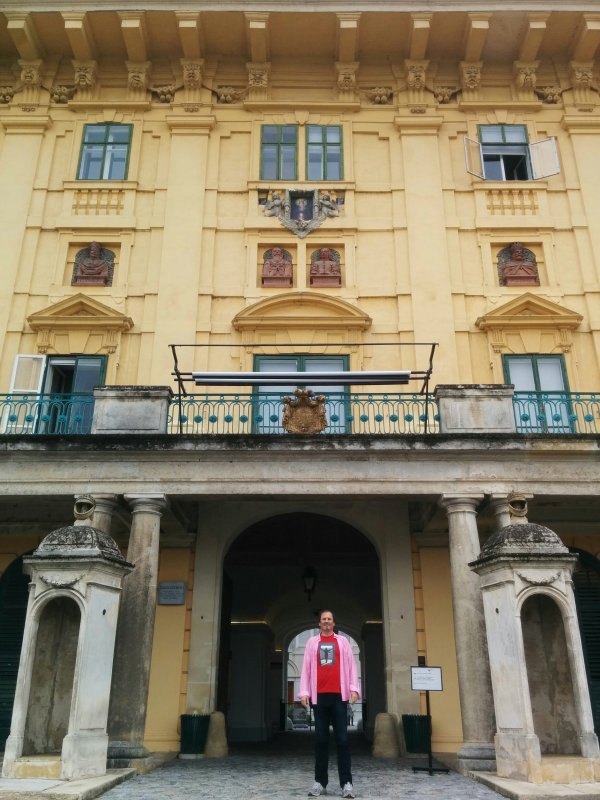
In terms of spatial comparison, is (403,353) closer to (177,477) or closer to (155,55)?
(177,477)

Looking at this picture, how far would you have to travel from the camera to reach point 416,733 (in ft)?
40.5

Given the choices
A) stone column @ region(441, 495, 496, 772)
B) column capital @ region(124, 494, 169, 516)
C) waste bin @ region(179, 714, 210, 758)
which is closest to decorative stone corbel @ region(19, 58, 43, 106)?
column capital @ region(124, 494, 169, 516)

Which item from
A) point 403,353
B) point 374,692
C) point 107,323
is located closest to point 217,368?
point 107,323

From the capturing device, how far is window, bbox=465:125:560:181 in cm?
1686

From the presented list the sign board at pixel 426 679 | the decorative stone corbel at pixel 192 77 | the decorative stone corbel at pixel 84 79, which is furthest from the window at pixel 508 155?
the sign board at pixel 426 679

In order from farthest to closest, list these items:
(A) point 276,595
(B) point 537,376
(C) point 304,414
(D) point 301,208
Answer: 1. (A) point 276,595
2. (D) point 301,208
3. (B) point 537,376
4. (C) point 304,414

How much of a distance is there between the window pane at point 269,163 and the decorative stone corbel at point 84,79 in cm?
477

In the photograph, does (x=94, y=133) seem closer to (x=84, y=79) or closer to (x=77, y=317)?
(x=84, y=79)

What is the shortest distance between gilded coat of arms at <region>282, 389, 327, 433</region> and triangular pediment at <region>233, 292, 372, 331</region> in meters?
3.55

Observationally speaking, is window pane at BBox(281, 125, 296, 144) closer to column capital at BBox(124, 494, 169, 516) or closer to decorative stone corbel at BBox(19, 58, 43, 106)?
decorative stone corbel at BBox(19, 58, 43, 106)

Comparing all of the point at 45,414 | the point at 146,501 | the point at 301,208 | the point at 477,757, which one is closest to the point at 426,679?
the point at 477,757

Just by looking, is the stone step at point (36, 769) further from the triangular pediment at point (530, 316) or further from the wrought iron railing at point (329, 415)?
the triangular pediment at point (530, 316)

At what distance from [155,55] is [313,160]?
16.8 ft

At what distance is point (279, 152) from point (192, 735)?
13.2 m
